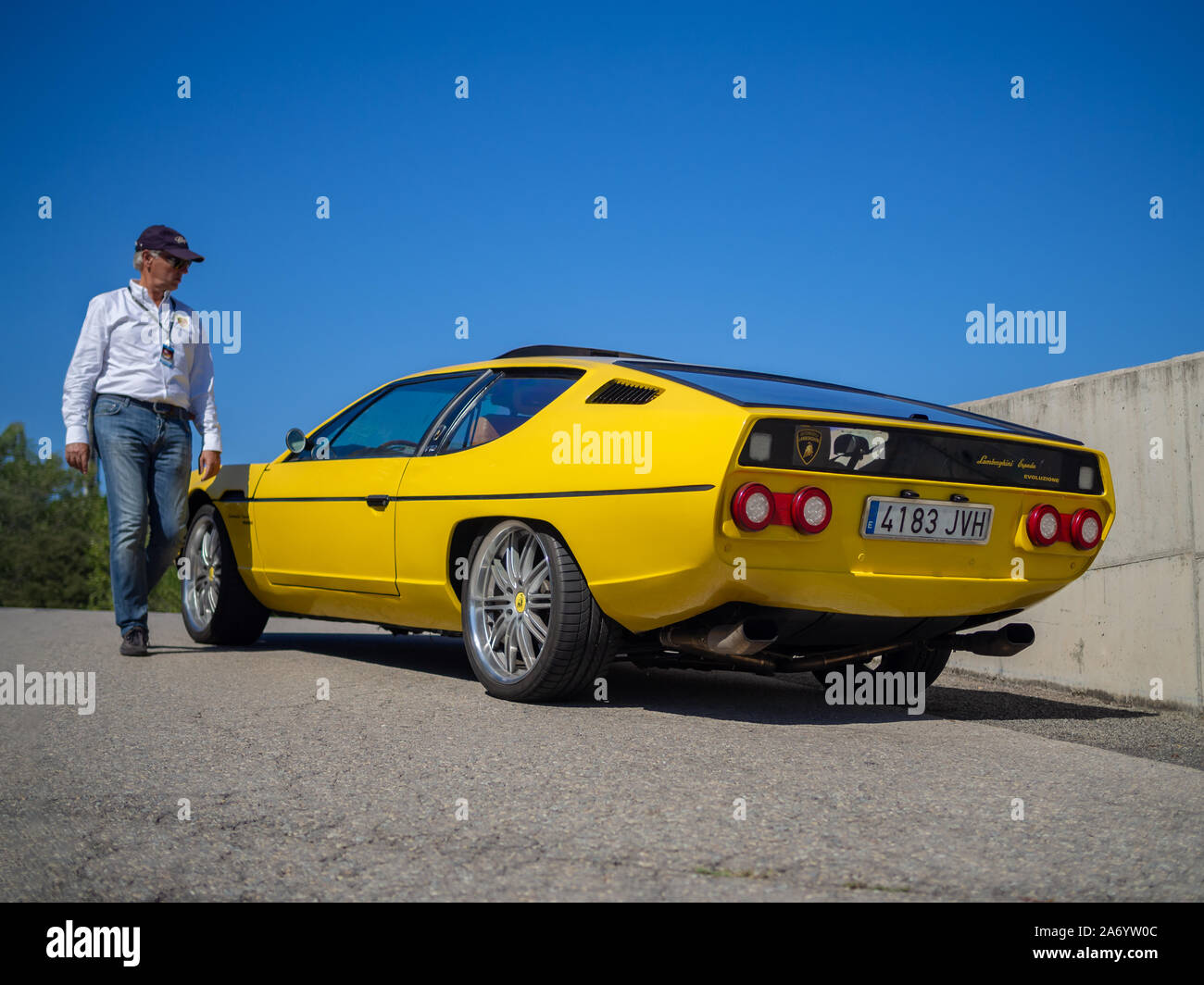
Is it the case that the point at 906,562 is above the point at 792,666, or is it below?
above

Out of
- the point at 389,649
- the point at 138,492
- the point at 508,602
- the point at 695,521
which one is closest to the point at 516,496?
the point at 508,602

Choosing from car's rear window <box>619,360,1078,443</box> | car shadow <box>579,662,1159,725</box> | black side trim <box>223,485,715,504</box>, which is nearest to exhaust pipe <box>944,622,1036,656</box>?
car shadow <box>579,662,1159,725</box>

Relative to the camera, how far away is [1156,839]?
9.50 ft

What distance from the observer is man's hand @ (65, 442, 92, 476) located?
6.30 metres

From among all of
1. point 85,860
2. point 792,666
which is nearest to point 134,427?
point 792,666

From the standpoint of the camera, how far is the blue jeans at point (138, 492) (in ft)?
21.3

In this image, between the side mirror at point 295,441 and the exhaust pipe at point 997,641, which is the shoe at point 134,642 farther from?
the exhaust pipe at point 997,641

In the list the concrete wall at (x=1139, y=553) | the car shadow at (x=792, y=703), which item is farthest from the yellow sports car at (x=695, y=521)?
the concrete wall at (x=1139, y=553)

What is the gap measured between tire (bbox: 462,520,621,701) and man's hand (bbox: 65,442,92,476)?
253 centimetres

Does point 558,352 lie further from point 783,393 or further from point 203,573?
point 203,573

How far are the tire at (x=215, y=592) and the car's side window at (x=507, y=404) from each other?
2.18 metres

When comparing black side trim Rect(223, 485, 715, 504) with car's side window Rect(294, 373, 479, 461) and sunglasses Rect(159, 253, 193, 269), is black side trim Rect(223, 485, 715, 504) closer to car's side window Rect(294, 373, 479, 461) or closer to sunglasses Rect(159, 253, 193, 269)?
car's side window Rect(294, 373, 479, 461)
